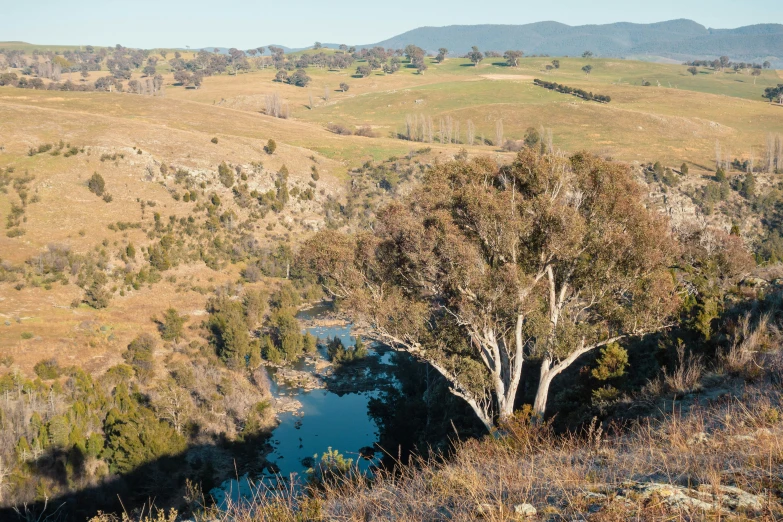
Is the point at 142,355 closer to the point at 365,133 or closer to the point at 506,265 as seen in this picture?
the point at 506,265

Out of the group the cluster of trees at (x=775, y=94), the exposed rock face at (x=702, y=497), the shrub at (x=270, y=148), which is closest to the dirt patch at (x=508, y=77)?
the cluster of trees at (x=775, y=94)

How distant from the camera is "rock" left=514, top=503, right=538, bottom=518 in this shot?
5.53 metres

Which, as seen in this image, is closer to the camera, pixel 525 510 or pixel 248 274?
pixel 525 510

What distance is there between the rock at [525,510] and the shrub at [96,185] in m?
69.5

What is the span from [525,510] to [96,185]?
7027cm

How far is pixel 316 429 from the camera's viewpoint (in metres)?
35.3

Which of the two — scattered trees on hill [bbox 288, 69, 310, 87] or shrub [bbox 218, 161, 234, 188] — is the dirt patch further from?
shrub [bbox 218, 161, 234, 188]

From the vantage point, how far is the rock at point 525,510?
5.53 meters

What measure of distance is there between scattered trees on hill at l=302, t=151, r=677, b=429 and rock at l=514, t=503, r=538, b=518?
1217 cm

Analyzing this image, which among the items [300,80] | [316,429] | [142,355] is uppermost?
[300,80]

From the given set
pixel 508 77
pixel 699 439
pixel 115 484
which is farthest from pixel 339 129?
pixel 699 439

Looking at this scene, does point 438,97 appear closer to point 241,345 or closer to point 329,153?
point 329,153

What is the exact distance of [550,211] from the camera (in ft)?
57.4

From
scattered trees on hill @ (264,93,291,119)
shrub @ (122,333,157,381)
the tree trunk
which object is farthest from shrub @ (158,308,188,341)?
scattered trees on hill @ (264,93,291,119)
